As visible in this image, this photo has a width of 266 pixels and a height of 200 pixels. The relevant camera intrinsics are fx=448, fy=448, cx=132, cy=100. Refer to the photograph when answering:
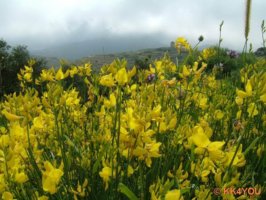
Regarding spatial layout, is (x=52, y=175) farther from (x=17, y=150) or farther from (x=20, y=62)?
(x=20, y=62)

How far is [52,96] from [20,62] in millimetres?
18652

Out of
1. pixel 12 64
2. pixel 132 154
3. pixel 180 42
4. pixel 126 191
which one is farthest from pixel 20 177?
pixel 12 64

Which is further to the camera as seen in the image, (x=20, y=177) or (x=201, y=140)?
(x=20, y=177)

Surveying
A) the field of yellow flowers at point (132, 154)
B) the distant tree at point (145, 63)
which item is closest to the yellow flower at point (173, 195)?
the field of yellow flowers at point (132, 154)

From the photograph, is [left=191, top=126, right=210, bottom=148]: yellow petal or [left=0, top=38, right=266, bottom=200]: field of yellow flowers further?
[left=0, top=38, right=266, bottom=200]: field of yellow flowers

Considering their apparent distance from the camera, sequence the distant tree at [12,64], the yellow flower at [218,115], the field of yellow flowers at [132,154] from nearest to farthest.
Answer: the field of yellow flowers at [132,154], the yellow flower at [218,115], the distant tree at [12,64]

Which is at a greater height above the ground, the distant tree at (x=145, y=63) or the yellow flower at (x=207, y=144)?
the yellow flower at (x=207, y=144)

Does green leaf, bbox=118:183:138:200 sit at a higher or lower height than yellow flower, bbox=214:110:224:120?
higher

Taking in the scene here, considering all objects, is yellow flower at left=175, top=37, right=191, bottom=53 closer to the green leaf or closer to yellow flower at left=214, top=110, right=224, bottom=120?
yellow flower at left=214, top=110, right=224, bottom=120

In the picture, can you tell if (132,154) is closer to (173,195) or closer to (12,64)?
Answer: (173,195)

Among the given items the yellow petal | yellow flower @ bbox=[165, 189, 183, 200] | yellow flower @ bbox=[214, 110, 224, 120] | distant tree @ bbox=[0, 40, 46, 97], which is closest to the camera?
yellow flower @ bbox=[165, 189, 183, 200]

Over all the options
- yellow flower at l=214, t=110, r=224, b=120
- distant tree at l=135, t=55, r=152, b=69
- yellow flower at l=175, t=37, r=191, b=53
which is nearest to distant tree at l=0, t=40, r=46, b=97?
distant tree at l=135, t=55, r=152, b=69

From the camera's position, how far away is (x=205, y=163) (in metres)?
1.61

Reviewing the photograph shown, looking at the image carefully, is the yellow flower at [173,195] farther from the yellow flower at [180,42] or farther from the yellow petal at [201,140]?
the yellow flower at [180,42]
